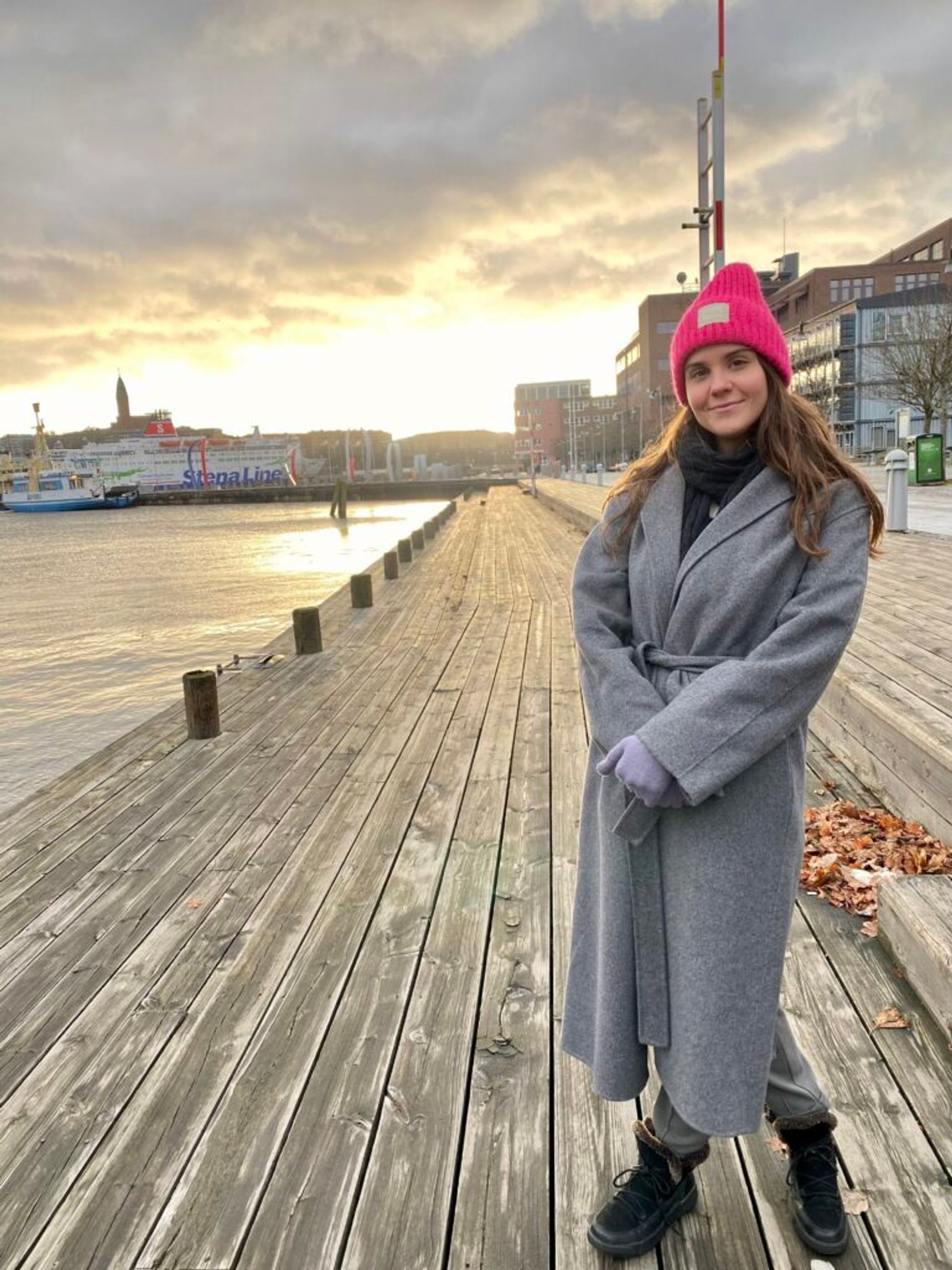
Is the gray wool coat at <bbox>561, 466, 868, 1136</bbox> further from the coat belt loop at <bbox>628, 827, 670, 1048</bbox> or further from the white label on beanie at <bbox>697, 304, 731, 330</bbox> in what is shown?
the white label on beanie at <bbox>697, 304, 731, 330</bbox>

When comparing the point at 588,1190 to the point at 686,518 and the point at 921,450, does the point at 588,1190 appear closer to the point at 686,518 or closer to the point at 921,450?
the point at 686,518

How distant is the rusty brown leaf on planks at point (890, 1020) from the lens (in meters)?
2.33

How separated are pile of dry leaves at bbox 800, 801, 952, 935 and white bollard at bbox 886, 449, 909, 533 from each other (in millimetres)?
8649

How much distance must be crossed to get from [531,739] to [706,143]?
624 cm

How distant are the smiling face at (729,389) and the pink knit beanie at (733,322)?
0.02m

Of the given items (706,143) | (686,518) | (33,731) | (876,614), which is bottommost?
(33,731)

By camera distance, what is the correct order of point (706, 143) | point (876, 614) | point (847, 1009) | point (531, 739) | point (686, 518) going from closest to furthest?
point (686, 518)
point (847, 1009)
point (531, 739)
point (876, 614)
point (706, 143)

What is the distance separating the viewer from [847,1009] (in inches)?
95.1

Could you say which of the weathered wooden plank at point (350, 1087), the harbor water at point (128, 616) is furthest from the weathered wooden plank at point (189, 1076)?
the harbor water at point (128, 616)

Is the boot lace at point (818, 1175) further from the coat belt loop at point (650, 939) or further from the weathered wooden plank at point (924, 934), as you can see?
the weathered wooden plank at point (924, 934)

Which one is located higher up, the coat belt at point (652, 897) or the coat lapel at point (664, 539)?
the coat lapel at point (664, 539)

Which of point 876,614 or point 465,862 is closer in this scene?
point 465,862

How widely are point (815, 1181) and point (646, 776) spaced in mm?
1002

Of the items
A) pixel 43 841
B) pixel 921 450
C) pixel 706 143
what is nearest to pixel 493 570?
pixel 706 143
